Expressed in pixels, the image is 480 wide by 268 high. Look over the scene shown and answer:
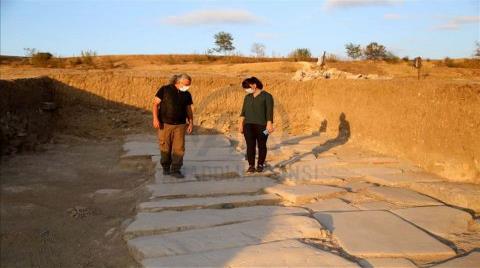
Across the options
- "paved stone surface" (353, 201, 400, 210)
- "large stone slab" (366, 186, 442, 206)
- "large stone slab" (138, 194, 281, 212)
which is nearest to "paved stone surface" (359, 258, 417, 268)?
"paved stone surface" (353, 201, 400, 210)

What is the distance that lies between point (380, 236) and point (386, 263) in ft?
1.90

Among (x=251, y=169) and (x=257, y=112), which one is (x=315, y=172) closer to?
(x=251, y=169)

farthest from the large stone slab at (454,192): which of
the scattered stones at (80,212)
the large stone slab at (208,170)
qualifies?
the scattered stones at (80,212)

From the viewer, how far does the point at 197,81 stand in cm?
1116

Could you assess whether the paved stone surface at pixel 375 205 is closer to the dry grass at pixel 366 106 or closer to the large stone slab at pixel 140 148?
the dry grass at pixel 366 106

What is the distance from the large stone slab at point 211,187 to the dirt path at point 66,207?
378 millimetres

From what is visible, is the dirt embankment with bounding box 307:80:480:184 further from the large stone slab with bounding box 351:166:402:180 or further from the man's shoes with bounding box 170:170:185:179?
the man's shoes with bounding box 170:170:185:179

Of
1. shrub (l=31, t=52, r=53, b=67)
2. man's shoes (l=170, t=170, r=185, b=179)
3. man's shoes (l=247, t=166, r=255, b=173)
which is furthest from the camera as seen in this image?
shrub (l=31, t=52, r=53, b=67)

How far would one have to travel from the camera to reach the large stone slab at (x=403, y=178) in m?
6.05

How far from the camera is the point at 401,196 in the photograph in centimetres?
543

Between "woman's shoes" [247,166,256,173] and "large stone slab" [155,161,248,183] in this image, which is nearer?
"large stone slab" [155,161,248,183]

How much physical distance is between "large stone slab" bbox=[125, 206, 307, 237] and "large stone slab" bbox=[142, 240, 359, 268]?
0.69 m

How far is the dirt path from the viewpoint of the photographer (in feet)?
14.1

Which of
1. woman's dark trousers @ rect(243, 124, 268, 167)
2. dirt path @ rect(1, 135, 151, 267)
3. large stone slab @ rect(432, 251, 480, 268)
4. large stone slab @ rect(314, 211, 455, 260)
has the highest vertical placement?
woman's dark trousers @ rect(243, 124, 268, 167)
